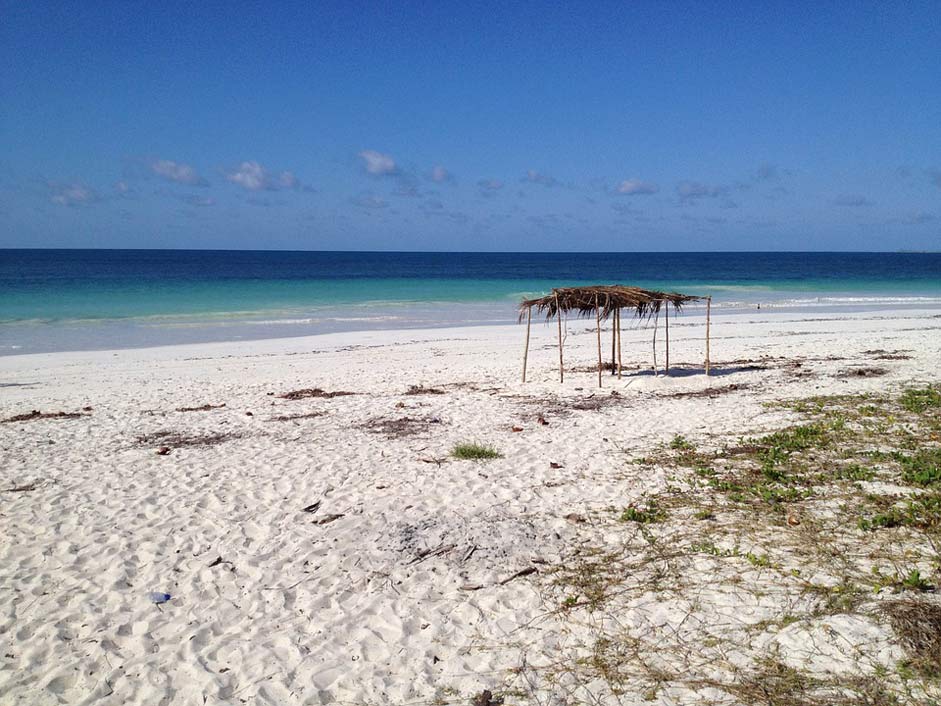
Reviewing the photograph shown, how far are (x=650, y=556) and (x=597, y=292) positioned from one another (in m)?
7.97

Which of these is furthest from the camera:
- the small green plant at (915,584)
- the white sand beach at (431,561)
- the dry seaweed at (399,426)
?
the dry seaweed at (399,426)

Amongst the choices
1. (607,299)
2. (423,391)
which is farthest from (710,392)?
(423,391)

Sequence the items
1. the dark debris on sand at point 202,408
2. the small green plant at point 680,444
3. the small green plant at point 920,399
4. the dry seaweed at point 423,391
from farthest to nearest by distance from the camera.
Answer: the dry seaweed at point 423,391 < the dark debris on sand at point 202,408 < the small green plant at point 920,399 < the small green plant at point 680,444

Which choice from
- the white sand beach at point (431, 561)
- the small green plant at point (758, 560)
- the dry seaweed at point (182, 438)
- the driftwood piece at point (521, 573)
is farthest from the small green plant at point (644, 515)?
the dry seaweed at point (182, 438)

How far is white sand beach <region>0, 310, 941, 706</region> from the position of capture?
12.3 feet

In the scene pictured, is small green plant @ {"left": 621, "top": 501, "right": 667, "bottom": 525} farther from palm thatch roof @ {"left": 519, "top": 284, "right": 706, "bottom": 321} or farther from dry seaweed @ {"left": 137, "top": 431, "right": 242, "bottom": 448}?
palm thatch roof @ {"left": 519, "top": 284, "right": 706, "bottom": 321}

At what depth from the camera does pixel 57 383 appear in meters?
13.8

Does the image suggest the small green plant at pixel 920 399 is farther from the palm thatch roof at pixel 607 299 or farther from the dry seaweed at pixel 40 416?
the dry seaweed at pixel 40 416

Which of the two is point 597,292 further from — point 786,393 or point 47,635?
point 47,635

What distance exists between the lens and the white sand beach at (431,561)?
147 inches

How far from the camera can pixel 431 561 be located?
514 centimetres

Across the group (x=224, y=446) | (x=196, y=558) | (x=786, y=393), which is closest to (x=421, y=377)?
(x=224, y=446)

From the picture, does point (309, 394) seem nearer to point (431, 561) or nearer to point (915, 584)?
point (431, 561)

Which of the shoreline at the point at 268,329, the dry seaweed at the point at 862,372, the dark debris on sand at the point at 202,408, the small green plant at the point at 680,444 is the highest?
the shoreline at the point at 268,329
